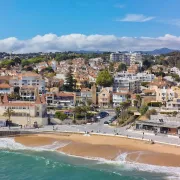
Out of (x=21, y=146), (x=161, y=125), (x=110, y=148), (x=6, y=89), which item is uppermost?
(x=6, y=89)

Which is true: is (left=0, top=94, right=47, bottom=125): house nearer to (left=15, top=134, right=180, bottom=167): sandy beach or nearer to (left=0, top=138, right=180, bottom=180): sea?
(left=15, top=134, right=180, bottom=167): sandy beach

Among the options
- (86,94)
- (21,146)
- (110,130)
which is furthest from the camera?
(86,94)

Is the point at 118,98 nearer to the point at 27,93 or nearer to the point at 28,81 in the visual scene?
the point at 27,93

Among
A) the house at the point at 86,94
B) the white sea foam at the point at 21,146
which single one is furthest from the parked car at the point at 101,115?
the white sea foam at the point at 21,146

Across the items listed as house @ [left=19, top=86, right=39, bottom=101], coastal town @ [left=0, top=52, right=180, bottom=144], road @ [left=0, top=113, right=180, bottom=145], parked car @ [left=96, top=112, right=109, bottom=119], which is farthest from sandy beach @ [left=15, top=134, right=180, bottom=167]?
house @ [left=19, top=86, right=39, bottom=101]

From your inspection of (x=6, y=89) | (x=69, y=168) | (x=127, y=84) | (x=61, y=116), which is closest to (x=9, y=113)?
(x=61, y=116)

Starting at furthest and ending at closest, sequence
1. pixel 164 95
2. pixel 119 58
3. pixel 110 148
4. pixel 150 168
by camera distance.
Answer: pixel 119 58 → pixel 164 95 → pixel 110 148 → pixel 150 168

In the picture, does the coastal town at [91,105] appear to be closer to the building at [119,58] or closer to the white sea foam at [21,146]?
the white sea foam at [21,146]
